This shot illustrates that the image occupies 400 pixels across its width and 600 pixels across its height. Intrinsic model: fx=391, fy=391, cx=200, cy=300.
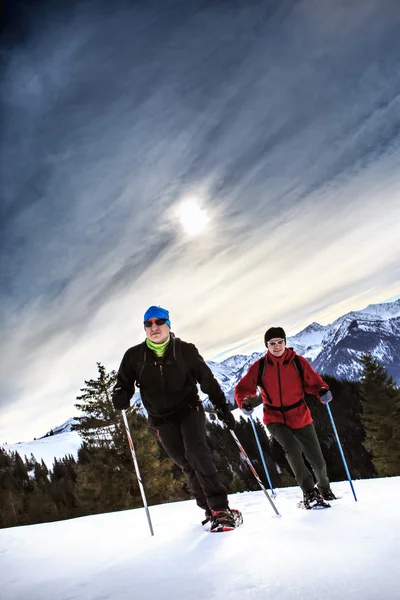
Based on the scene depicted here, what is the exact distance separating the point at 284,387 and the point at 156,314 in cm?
215

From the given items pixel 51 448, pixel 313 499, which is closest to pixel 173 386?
pixel 313 499

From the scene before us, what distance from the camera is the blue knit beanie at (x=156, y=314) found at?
4.76m

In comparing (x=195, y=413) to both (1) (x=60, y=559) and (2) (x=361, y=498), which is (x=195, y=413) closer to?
(1) (x=60, y=559)

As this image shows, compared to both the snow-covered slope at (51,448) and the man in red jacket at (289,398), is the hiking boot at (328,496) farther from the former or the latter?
the snow-covered slope at (51,448)

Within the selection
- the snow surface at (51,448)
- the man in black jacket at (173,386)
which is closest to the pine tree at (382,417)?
the man in black jacket at (173,386)

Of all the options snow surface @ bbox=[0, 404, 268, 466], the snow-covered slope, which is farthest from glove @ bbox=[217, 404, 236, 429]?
the snow-covered slope

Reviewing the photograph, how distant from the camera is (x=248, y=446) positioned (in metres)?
67.8

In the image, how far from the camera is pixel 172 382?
460cm

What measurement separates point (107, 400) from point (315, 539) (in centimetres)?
2392

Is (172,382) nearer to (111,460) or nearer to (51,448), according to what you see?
(111,460)

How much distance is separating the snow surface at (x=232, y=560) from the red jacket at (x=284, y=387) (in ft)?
3.73

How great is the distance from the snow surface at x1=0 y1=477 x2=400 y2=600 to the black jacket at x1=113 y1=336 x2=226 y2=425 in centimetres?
131

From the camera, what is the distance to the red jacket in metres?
5.47

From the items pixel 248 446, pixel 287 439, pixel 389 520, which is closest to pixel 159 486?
pixel 287 439
